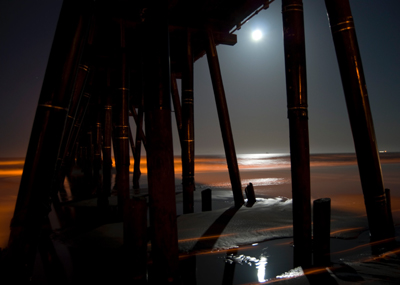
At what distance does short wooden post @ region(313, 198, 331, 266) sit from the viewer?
297 centimetres

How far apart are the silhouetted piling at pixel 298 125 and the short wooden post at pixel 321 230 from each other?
0.15 metres

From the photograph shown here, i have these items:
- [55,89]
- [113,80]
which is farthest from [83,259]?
[113,80]

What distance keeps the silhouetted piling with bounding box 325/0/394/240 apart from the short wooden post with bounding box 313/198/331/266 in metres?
0.99

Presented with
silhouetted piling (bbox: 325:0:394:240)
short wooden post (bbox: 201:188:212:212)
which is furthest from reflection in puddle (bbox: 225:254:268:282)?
short wooden post (bbox: 201:188:212:212)

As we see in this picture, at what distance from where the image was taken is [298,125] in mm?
2902

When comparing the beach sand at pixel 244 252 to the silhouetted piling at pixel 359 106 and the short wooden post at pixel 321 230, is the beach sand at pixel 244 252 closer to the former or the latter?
the short wooden post at pixel 321 230

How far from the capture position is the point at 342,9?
3432 millimetres

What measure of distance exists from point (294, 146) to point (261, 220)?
8.08 ft

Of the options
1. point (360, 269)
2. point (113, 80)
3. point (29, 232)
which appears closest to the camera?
point (29, 232)

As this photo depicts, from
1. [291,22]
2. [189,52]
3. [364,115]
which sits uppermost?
[189,52]

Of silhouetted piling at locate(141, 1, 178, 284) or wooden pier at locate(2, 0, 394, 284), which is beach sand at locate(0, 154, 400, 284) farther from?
silhouetted piling at locate(141, 1, 178, 284)

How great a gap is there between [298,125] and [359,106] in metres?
1.25

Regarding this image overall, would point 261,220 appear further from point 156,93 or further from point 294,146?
point 156,93

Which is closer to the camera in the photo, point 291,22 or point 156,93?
point 156,93
